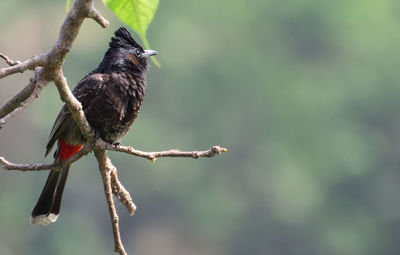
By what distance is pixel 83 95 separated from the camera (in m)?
4.04

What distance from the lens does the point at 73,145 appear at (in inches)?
163

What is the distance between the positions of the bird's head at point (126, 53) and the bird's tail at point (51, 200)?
0.66 meters

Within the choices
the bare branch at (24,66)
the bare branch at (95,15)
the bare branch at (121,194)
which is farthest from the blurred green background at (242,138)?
the bare branch at (95,15)

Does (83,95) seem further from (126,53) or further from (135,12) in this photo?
(135,12)

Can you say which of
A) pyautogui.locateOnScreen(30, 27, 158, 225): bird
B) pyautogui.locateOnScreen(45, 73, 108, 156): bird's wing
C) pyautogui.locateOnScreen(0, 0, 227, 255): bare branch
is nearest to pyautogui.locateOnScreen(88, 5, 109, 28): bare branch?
pyautogui.locateOnScreen(0, 0, 227, 255): bare branch

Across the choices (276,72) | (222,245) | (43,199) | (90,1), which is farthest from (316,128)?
(90,1)

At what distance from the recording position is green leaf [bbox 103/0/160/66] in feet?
5.45

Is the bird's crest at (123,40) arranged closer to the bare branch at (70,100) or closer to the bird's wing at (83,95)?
the bird's wing at (83,95)

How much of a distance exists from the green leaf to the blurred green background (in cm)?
2544

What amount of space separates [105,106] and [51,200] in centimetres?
75

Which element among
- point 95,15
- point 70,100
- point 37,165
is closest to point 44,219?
point 37,165

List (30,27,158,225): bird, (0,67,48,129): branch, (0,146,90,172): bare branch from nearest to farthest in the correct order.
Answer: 1. (0,67,48,129): branch
2. (0,146,90,172): bare branch
3. (30,27,158,225): bird

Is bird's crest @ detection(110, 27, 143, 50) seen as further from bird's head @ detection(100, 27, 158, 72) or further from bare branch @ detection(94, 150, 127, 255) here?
bare branch @ detection(94, 150, 127, 255)

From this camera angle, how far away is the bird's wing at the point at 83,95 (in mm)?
4035
